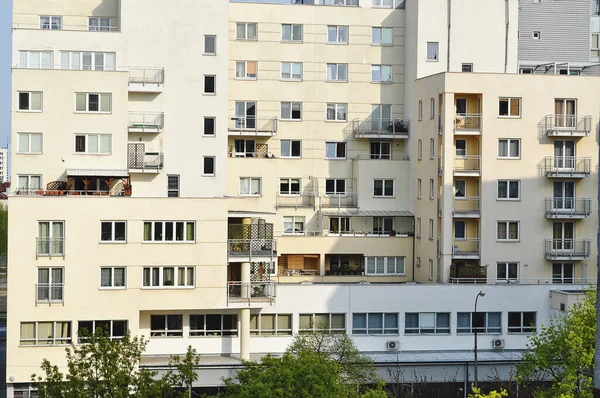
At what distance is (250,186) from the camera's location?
240ft

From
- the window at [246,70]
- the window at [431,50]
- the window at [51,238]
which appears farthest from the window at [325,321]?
the window at [431,50]

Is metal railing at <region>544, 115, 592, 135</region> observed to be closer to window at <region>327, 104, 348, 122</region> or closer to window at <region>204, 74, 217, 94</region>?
window at <region>327, 104, 348, 122</region>

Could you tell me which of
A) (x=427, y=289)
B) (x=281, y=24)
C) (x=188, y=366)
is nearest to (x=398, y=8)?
(x=281, y=24)

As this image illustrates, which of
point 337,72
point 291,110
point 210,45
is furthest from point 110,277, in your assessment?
point 337,72

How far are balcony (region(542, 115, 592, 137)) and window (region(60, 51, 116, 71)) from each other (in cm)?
2607

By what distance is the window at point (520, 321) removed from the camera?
220ft

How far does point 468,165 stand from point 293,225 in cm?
1232

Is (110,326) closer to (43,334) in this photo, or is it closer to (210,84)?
(43,334)

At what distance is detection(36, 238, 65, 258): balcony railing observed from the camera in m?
60.5

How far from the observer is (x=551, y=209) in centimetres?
6931

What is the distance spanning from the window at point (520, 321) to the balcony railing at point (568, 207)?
6.34m

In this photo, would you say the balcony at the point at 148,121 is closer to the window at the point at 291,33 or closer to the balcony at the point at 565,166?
the window at the point at 291,33

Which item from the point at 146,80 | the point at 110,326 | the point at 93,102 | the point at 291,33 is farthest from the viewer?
the point at 291,33

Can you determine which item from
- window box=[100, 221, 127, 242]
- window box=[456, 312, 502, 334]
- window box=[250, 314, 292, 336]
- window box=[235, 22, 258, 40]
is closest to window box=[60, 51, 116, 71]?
window box=[235, 22, 258, 40]
